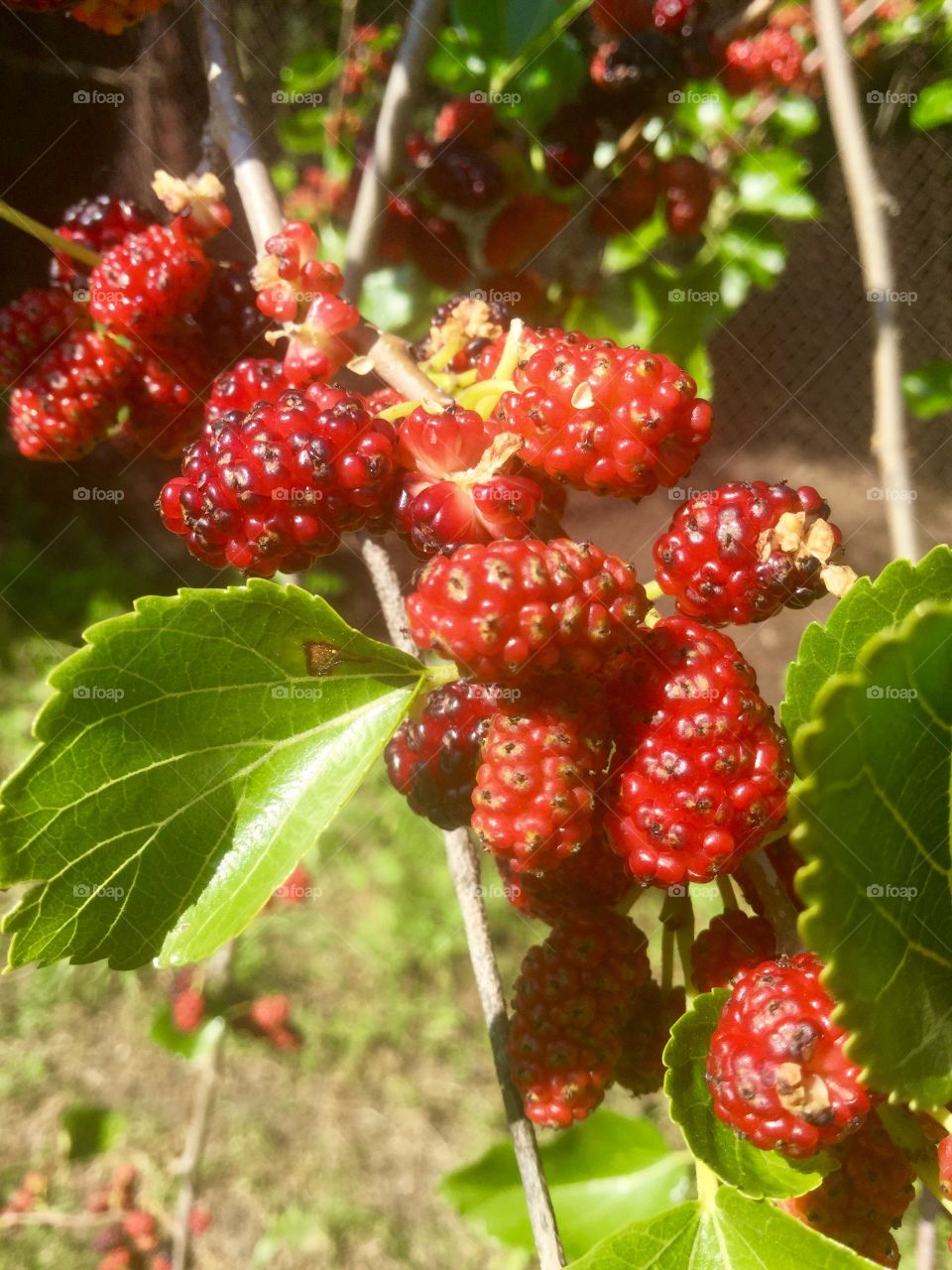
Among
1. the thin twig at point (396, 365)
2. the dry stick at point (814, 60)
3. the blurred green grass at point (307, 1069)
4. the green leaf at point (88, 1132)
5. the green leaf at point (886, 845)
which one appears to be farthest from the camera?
the blurred green grass at point (307, 1069)

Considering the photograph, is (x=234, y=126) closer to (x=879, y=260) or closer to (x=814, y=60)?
(x=879, y=260)

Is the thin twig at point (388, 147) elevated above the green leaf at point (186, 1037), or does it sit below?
above

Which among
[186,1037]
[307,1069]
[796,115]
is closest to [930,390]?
[796,115]

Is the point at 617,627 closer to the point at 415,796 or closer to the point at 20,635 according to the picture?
the point at 415,796

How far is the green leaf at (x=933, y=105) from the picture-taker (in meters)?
1.44

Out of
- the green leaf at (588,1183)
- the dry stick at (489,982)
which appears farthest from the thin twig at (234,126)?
the green leaf at (588,1183)

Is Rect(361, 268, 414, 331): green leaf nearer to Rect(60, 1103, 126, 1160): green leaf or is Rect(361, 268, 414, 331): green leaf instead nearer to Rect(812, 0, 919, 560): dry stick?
Rect(812, 0, 919, 560): dry stick

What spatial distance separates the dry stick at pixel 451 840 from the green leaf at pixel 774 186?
0.89 metres

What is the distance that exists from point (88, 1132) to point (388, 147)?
1.89m

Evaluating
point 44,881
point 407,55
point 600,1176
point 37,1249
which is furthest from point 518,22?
point 37,1249

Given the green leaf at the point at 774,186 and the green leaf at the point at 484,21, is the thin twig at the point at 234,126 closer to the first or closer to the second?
the green leaf at the point at 484,21

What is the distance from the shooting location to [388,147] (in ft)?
3.21

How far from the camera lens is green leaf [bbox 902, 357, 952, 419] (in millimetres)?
1642

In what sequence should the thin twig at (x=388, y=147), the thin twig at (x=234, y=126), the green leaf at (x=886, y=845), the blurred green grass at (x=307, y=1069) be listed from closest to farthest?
the green leaf at (x=886, y=845), the thin twig at (x=234, y=126), the thin twig at (x=388, y=147), the blurred green grass at (x=307, y=1069)
